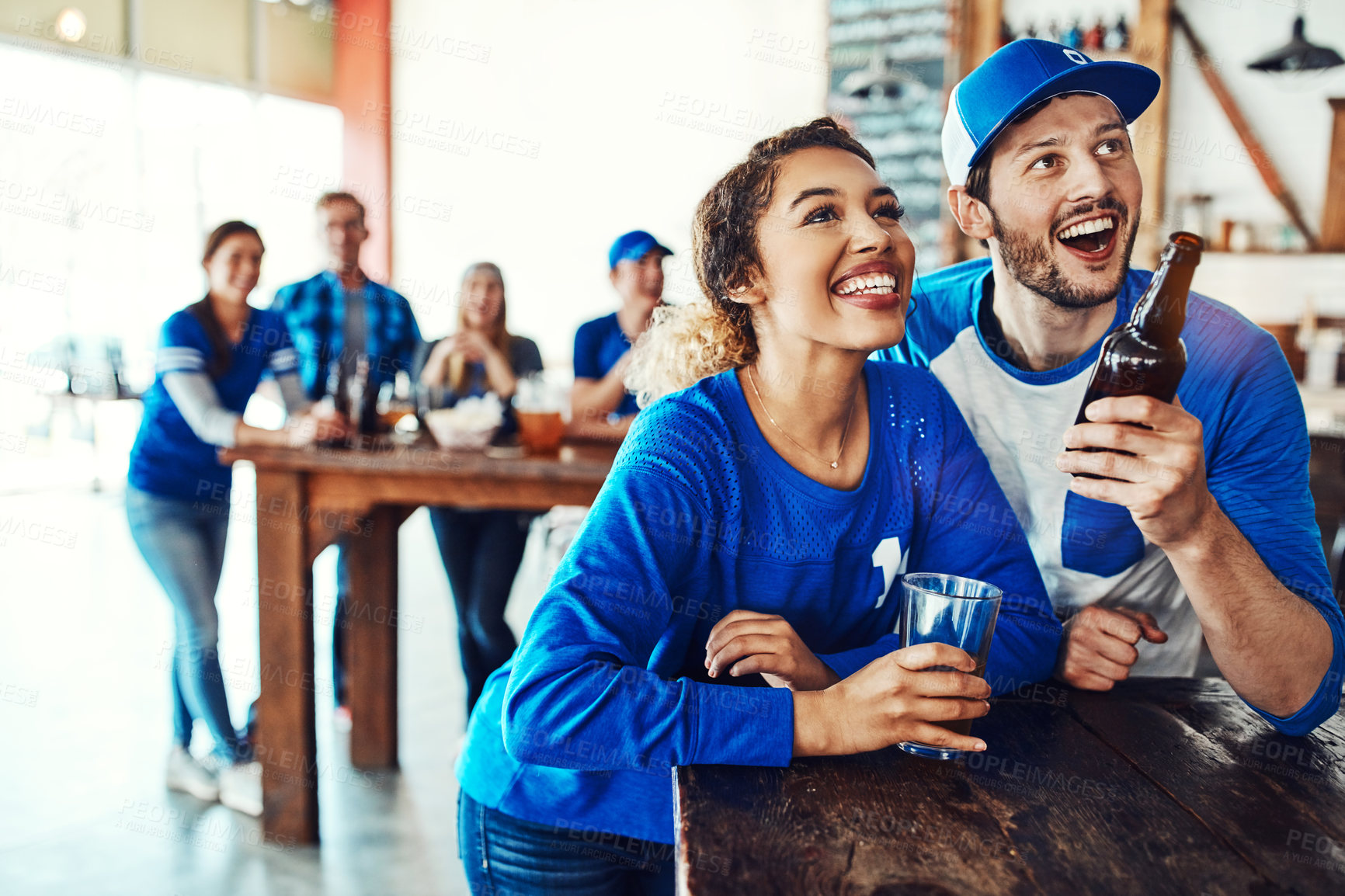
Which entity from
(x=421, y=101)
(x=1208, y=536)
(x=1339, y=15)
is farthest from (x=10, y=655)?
(x=1339, y=15)

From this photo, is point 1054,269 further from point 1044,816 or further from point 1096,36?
point 1096,36

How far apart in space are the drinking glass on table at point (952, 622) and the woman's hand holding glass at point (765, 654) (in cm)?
11

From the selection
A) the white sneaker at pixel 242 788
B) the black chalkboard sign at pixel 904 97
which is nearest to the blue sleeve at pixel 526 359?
the white sneaker at pixel 242 788

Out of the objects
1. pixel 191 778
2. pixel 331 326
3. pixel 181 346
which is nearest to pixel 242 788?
pixel 191 778

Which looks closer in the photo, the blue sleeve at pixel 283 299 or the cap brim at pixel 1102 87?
the cap brim at pixel 1102 87

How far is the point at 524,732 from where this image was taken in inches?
33.0

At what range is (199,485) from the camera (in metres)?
2.43

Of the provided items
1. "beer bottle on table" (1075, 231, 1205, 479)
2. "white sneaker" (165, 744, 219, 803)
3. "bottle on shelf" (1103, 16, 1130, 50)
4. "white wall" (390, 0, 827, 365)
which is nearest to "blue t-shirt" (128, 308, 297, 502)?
"white sneaker" (165, 744, 219, 803)

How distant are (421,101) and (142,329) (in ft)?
8.48

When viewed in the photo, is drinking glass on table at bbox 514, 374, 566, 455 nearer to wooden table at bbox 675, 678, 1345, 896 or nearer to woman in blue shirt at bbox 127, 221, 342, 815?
woman in blue shirt at bbox 127, 221, 342, 815

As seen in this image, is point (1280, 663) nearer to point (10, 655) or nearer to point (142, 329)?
point (10, 655)

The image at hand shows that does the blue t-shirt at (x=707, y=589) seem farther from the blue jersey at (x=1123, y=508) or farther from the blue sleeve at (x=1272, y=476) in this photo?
the blue sleeve at (x=1272, y=476)

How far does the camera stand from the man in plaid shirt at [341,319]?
291 cm

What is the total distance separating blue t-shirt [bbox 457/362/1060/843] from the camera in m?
0.82
